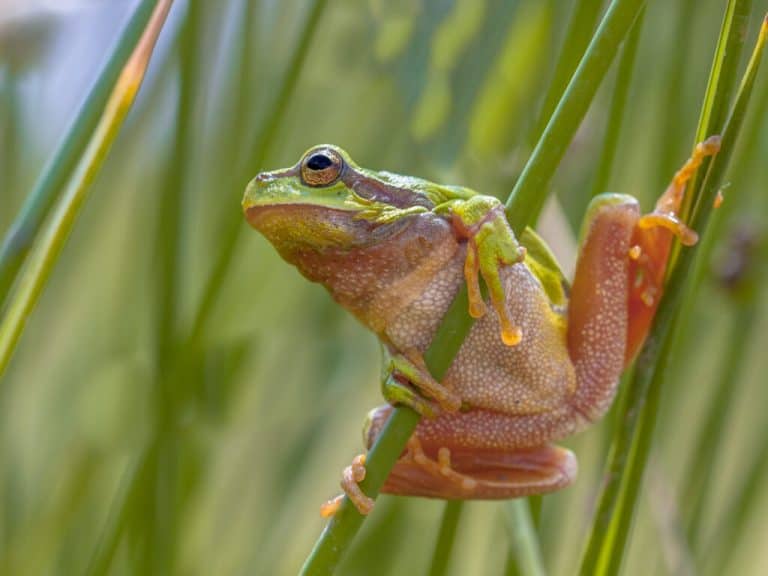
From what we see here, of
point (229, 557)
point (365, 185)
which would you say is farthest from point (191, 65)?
point (229, 557)

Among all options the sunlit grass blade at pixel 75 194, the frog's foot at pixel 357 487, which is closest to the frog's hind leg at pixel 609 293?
the frog's foot at pixel 357 487

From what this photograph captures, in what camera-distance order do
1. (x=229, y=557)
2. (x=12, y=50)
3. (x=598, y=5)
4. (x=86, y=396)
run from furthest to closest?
(x=229, y=557)
(x=86, y=396)
(x=12, y=50)
(x=598, y=5)

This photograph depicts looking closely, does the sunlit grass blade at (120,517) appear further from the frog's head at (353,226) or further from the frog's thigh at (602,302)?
the frog's thigh at (602,302)

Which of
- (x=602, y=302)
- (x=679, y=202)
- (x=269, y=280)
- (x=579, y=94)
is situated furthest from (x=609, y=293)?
(x=269, y=280)

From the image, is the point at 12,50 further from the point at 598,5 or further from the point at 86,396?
the point at 598,5

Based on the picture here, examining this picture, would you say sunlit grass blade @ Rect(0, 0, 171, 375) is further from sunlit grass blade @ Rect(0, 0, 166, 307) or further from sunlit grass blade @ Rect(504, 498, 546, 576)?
sunlit grass blade @ Rect(504, 498, 546, 576)

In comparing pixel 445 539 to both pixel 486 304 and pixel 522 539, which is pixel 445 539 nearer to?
pixel 522 539

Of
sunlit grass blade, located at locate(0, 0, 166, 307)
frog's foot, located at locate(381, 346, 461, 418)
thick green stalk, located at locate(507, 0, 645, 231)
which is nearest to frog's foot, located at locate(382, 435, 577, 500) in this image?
frog's foot, located at locate(381, 346, 461, 418)
